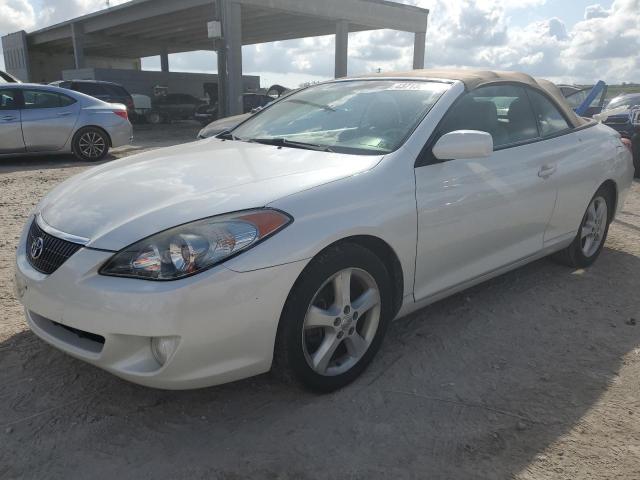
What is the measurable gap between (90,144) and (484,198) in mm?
→ 8597

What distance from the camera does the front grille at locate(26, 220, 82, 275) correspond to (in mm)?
2404

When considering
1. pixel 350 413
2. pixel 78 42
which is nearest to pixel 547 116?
pixel 350 413

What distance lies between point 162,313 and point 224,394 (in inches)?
29.9

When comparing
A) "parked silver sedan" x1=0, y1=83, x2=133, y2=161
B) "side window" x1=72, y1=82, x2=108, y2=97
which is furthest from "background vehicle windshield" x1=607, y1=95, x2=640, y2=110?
"side window" x1=72, y1=82, x2=108, y2=97

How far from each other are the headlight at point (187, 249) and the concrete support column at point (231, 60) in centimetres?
1802

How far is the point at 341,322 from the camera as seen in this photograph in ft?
8.77

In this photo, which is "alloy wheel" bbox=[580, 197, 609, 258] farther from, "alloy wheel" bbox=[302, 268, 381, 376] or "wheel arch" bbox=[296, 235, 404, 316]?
"alloy wheel" bbox=[302, 268, 381, 376]

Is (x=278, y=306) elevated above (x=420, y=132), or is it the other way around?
(x=420, y=132)

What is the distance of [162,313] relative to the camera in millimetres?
2135

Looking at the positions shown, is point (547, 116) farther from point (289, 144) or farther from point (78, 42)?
point (78, 42)

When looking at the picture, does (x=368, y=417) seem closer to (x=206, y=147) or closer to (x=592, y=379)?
(x=592, y=379)

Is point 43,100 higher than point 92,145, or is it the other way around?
point 43,100

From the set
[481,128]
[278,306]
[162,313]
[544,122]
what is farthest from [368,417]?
[544,122]

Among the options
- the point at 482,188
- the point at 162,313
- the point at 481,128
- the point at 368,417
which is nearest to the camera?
the point at 162,313
